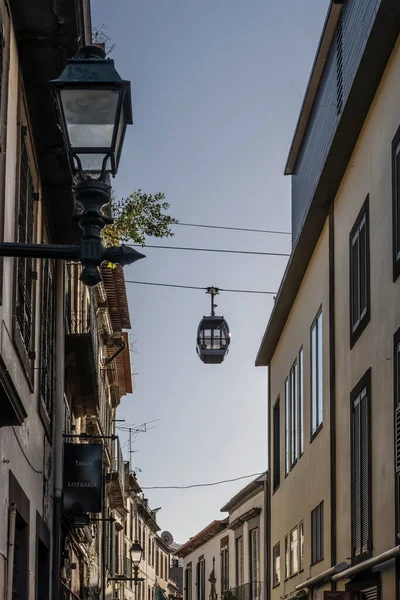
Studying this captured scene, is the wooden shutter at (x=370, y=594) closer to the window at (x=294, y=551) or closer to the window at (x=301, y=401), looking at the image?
the window at (x=301, y=401)

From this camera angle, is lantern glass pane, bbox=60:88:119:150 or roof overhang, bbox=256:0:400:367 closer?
lantern glass pane, bbox=60:88:119:150

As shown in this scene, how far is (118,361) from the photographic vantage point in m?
41.0

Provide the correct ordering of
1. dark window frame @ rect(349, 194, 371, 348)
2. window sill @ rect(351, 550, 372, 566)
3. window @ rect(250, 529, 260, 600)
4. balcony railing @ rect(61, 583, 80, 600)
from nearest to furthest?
window sill @ rect(351, 550, 372, 566), dark window frame @ rect(349, 194, 371, 348), balcony railing @ rect(61, 583, 80, 600), window @ rect(250, 529, 260, 600)

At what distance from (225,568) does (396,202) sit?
120ft

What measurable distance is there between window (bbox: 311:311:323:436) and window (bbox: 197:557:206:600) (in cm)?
3451

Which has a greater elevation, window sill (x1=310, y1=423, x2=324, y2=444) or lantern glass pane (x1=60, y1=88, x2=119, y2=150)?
window sill (x1=310, y1=423, x2=324, y2=444)

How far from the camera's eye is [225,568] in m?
49.4

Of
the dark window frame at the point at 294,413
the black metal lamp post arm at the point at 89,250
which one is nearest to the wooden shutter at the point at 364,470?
the dark window frame at the point at 294,413

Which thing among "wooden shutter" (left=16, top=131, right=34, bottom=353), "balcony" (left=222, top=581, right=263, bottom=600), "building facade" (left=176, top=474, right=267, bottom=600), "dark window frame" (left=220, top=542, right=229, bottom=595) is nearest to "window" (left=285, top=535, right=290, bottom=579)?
"building facade" (left=176, top=474, right=267, bottom=600)

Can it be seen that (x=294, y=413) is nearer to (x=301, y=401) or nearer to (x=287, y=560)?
(x=301, y=401)

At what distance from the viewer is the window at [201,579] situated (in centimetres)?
5644

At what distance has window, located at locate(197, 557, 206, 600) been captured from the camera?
56.4 m

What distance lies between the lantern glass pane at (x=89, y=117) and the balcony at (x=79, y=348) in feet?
43.0

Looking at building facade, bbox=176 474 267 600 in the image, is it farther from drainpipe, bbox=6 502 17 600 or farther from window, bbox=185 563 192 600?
drainpipe, bbox=6 502 17 600
